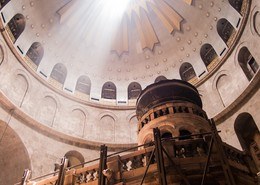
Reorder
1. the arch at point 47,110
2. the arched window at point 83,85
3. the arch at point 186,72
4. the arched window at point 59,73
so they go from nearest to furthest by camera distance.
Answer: the arch at point 47,110 < the arched window at point 59,73 < the arch at point 186,72 < the arched window at point 83,85

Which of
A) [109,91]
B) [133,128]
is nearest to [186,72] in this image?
[133,128]

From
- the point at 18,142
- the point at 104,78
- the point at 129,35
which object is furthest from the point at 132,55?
the point at 18,142

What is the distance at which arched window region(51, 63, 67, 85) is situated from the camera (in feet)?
66.8

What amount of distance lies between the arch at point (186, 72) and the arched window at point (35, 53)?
11.4 m

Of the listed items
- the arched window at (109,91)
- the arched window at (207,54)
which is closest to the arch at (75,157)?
the arched window at (109,91)

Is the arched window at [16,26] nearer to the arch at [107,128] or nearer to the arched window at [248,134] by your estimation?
the arch at [107,128]

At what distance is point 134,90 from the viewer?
75.6ft

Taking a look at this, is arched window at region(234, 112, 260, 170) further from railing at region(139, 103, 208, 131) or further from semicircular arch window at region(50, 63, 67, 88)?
semicircular arch window at region(50, 63, 67, 88)

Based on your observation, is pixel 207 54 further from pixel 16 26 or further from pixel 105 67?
pixel 16 26

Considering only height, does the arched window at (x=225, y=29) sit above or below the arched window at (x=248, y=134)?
above

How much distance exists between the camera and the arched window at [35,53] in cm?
1895

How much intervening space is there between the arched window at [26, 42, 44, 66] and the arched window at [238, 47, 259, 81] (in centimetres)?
1421

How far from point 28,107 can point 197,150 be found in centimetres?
1200

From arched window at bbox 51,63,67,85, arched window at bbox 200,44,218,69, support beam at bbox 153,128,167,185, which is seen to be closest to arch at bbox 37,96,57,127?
arched window at bbox 51,63,67,85
